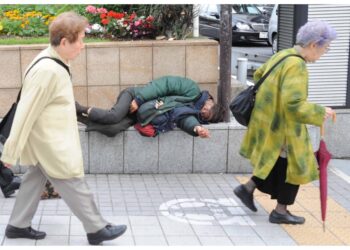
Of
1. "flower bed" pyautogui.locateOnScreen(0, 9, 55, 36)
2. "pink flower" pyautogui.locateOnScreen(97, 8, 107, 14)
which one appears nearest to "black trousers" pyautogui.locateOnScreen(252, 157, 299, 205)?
"pink flower" pyautogui.locateOnScreen(97, 8, 107, 14)

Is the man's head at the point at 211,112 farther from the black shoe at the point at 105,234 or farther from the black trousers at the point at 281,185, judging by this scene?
the black shoe at the point at 105,234

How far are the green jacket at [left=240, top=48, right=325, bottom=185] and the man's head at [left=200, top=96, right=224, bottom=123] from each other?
1.48 metres

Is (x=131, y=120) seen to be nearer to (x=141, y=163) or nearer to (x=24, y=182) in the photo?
(x=141, y=163)

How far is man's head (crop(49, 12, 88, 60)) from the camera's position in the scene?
4.47m

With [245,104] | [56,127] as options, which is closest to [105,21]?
[245,104]

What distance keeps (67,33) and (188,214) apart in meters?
1.98

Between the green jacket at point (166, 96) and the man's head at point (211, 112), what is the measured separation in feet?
0.46

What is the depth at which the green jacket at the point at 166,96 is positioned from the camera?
21.9 feet

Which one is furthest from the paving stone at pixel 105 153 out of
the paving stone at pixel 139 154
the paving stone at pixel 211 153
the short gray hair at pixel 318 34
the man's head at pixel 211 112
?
the short gray hair at pixel 318 34

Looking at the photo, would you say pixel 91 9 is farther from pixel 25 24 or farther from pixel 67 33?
pixel 67 33

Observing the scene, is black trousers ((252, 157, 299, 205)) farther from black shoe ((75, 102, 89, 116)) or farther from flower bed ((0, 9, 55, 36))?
flower bed ((0, 9, 55, 36))

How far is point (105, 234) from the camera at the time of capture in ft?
15.3

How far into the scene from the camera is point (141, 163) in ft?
22.5

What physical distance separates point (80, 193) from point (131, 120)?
2314 millimetres
